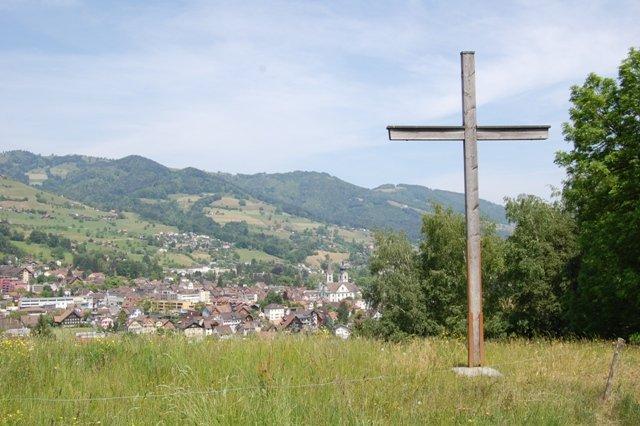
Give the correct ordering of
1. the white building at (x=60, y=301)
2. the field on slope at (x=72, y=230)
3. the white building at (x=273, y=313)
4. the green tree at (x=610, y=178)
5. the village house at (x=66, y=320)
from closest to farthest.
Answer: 1. the village house at (x=66, y=320)
2. the green tree at (x=610, y=178)
3. the white building at (x=273, y=313)
4. the white building at (x=60, y=301)
5. the field on slope at (x=72, y=230)

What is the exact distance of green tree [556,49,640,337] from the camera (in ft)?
67.2

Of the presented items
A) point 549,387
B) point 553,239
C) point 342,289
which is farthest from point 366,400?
point 342,289

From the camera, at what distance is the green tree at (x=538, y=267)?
3469cm

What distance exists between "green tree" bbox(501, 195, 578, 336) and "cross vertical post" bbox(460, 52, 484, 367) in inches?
1096

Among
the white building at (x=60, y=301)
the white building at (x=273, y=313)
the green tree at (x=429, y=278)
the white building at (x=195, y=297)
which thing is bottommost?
the white building at (x=195, y=297)

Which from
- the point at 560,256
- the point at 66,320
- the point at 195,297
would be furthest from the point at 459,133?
the point at 195,297

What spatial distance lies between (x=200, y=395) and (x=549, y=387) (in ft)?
13.3

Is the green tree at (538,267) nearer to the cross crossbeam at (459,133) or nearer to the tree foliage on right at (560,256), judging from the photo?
the tree foliage on right at (560,256)

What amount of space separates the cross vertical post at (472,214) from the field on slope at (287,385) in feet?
1.67

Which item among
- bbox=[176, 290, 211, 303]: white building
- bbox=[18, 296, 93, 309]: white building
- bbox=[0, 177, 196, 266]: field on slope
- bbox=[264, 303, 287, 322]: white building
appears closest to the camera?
bbox=[264, 303, 287, 322]: white building

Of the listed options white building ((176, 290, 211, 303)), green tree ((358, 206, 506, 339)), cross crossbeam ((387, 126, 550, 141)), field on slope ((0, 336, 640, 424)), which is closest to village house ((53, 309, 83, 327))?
field on slope ((0, 336, 640, 424))

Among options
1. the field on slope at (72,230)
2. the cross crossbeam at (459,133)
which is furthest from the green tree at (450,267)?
the field on slope at (72,230)

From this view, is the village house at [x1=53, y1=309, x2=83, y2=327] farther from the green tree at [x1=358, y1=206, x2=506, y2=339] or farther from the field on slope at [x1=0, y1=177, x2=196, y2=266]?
the field on slope at [x1=0, y1=177, x2=196, y2=266]

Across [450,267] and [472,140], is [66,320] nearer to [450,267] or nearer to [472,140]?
[472,140]
